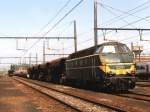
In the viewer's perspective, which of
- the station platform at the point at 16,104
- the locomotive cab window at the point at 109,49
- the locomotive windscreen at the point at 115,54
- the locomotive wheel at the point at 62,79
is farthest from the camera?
the locomotive wheel at the point at 62,79

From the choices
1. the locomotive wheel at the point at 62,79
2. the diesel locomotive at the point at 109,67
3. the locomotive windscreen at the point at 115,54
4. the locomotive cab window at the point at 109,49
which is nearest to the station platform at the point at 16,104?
the diesel locomotive at the point at 109,67

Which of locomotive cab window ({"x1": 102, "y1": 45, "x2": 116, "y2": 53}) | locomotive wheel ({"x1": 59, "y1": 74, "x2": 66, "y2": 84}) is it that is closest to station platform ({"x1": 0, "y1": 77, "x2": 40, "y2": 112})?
locomotive cab window ({"x1": 102, "y1": 45, "x2": 116, "y2": 53})

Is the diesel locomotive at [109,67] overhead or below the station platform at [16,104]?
overhead

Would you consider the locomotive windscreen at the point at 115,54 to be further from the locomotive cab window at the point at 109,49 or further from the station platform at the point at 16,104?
the station platform at the point at 16,104

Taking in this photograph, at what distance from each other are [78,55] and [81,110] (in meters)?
20.2

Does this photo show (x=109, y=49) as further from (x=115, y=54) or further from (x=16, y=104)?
(x=16, y=104)

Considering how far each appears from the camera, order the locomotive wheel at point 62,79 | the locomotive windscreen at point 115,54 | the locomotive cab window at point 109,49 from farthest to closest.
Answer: the locomotive wheel at point 62,79, the locomotive cab window at point 109,49, the locomotive windscreen at point 115,54

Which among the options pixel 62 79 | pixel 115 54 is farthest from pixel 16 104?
pixel 62 79

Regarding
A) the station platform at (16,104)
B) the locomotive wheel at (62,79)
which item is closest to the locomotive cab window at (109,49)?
the station platform at (16,104)

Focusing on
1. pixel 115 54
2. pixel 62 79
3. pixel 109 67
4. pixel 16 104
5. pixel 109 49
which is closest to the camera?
pixel 16 104

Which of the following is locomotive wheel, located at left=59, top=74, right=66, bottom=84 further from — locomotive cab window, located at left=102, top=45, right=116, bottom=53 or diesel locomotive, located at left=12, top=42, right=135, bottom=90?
locomotive cab window, located at left=102, top=45, right=116, bottom=53

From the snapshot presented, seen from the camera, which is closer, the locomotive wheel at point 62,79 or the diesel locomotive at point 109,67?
A: the diesel locomotive at point 109,67

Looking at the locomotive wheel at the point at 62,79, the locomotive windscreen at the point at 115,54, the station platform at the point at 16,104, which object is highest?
the locomotive windscreen at the point at 115,54

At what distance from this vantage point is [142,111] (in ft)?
53.9
